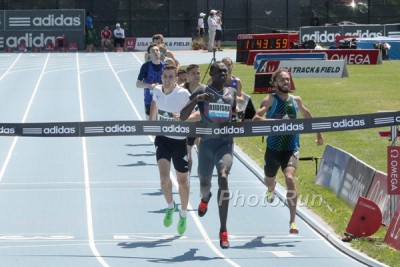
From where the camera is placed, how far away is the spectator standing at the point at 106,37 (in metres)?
56.2

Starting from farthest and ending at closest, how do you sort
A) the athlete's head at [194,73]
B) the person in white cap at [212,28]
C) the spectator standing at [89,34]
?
the spectator standing at [89,34]
the person in white cap at [212,28]
the athlete's head at [194,73]

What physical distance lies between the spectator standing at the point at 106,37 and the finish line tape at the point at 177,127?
4273 centimetres

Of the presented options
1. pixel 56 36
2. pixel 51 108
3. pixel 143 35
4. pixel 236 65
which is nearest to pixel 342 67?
pixel 236 65

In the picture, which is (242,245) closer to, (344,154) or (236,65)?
(344,154)

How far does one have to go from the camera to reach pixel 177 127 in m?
13.5

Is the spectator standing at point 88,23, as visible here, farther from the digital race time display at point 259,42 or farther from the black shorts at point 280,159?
the black shorts at point 280,159

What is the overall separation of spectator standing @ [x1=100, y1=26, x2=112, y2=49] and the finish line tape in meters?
42.7

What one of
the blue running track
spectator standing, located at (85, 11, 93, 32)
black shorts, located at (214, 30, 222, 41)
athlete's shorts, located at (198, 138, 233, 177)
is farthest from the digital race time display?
athlete's shorts, located at (198, 138, 233, 177)

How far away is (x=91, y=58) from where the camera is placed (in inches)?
1984

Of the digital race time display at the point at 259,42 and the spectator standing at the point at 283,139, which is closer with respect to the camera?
the spectator standing at the point at 283,139
